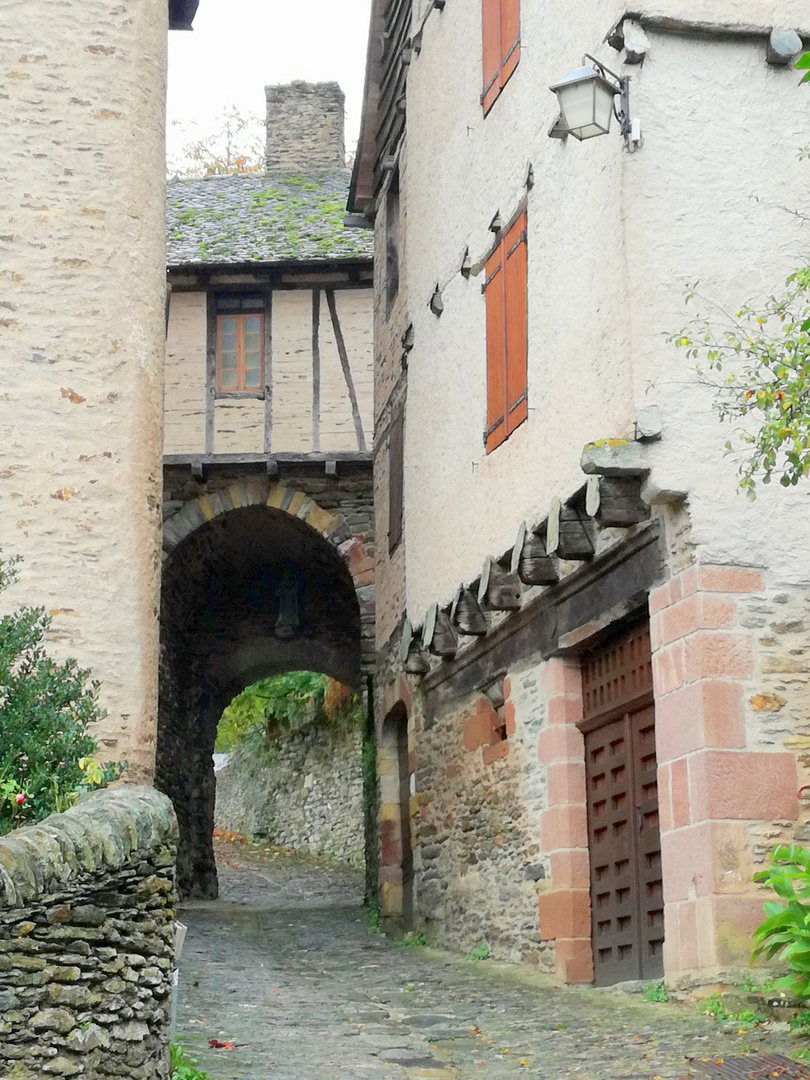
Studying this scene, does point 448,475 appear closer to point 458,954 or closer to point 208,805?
point 458,954

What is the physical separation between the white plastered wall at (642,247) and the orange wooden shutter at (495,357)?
Answer: 17 centimetres

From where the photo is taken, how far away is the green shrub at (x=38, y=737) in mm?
6355

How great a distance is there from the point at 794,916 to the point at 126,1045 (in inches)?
116

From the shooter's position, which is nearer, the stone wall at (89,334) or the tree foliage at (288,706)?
the stone wall at (89,334)

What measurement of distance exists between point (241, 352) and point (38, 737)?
9.29 metres

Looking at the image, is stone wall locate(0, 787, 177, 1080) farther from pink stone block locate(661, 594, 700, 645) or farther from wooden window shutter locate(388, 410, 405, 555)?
wooden window shutter locate(388, 410, 405, 555)

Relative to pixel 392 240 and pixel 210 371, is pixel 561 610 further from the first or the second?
pixel 210 371

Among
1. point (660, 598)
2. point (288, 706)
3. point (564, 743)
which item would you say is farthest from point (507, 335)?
point (288, 706)

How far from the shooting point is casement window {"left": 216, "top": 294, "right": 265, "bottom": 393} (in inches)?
608

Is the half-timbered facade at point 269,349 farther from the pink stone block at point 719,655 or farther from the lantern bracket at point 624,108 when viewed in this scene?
the pink stone block at point 719,655

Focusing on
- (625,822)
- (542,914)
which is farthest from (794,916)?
(542,914)

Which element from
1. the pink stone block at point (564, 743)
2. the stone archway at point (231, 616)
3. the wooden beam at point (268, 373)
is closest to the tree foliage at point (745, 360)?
the pink stone block at point (564, 743)

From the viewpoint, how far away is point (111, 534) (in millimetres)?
8602

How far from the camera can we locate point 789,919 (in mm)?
6598
